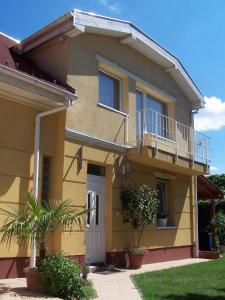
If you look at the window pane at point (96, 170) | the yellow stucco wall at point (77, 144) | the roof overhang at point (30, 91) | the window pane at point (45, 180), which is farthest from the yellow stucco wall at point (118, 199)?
the roof overhang at point (30, 91)

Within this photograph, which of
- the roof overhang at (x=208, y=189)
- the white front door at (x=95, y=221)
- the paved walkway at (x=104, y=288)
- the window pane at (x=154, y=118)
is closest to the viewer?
the paved walkway at (x=104, y=288)

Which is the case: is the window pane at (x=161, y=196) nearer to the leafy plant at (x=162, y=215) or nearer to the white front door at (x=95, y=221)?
the leafy plant at (x=162, y=215)

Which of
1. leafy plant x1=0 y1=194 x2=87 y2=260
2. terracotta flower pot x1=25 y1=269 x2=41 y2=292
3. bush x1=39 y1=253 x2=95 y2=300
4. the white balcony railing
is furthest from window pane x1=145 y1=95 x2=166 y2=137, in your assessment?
terracotta flower pot x1=25 y1=269 x2=41 y2=292

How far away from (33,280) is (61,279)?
647 mm

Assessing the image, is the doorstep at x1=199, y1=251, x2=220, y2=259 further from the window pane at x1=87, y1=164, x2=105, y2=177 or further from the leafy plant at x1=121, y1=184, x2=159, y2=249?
the window pane at x1=87, y1=164, x2=105, y2=177

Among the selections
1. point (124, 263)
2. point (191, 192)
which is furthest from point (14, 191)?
point (191, 192)

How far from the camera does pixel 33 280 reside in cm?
745

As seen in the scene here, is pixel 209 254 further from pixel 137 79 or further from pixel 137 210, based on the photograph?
pixel 137 79

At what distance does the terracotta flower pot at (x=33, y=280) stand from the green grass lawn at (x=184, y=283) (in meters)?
1.96

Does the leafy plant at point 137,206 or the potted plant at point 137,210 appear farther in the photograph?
the leafy plant at point 137,206

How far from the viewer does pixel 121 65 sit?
13.0 m

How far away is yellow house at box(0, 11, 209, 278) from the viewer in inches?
369

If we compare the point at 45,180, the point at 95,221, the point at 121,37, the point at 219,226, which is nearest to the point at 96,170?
the point at 95,221

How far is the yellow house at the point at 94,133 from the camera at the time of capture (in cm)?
938
